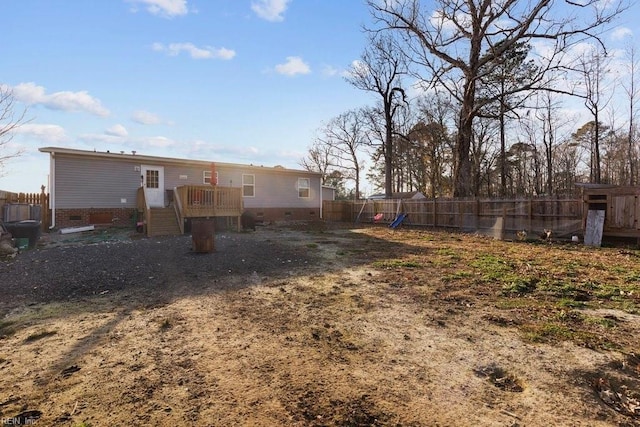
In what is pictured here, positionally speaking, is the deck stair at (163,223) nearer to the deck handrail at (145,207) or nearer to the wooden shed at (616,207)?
the deck handrail at (145,207)

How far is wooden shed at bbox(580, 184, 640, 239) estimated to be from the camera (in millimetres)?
10398

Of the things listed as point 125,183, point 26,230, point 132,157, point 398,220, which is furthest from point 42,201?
point 398,220

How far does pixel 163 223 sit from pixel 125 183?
3.40 metres

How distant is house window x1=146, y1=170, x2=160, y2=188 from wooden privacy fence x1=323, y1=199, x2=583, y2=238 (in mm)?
11962

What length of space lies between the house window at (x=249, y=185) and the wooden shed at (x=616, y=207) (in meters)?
14.1

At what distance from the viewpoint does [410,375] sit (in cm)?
267

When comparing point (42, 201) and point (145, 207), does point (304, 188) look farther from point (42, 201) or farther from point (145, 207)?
point (42, 201)

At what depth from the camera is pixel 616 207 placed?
35.4ft

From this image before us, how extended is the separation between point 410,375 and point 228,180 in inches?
611

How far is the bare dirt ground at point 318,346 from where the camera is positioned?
86.9 inches

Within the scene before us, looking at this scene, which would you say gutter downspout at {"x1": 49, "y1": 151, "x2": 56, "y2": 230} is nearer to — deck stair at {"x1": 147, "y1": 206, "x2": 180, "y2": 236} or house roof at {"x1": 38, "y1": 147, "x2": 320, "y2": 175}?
house roof at {"x1": 38, "y1": 147, "x2": 320, "y2": 175}

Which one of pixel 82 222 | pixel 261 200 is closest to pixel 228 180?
pixel 261 200

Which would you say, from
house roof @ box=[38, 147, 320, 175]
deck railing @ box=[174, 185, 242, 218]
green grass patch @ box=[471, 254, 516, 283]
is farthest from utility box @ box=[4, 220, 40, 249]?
green grass patch @ box=[471, 254, 516, 283]

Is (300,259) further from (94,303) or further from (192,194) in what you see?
(192,194)
